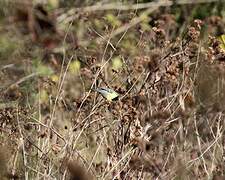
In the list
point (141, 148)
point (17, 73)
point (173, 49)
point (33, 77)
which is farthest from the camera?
point (17, 73)

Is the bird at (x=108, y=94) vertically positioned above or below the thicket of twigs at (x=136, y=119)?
above

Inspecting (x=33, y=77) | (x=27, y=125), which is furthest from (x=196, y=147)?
(x=33, y=77)

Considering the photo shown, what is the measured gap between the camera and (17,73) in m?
5.81

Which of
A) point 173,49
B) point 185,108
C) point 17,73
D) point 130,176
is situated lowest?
point 17,73

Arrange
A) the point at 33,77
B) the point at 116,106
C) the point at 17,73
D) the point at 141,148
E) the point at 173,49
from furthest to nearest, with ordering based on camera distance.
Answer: the point at 17,73, the point at 33,77, the point at 173,49, the point at 116,106, the point at 141,148

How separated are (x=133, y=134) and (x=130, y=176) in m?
0.19

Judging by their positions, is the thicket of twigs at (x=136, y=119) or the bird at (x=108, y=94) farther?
the bird at (x=108, y=94)

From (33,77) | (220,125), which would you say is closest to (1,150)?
(220,125)

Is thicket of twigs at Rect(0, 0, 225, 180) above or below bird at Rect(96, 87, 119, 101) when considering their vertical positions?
below

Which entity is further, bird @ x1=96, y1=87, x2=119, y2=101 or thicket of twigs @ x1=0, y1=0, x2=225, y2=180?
bird @ x1=96, y1=87, x2=119, y2=101

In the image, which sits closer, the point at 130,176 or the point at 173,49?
the point at 130,176

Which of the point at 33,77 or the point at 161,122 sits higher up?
the point at 161,122

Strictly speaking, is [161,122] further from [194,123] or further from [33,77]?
[33,77]

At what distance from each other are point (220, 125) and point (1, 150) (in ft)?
3.76
